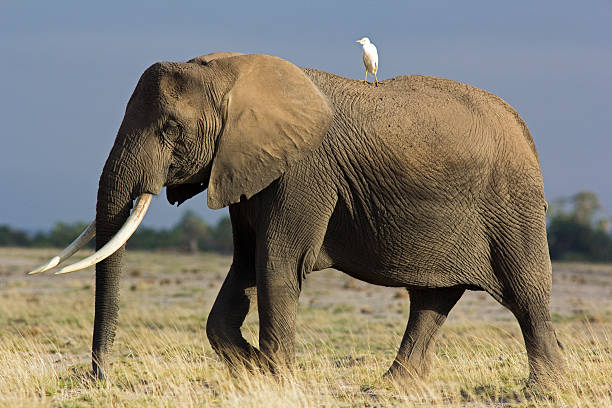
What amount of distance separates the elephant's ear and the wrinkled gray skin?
1cm

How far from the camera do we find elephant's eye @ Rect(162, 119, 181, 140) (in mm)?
8344

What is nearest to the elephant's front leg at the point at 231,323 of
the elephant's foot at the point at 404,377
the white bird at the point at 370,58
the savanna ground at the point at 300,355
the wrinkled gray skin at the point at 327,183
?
the wrinkled gray skin at the point at 327,183

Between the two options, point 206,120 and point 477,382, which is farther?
point 477,382

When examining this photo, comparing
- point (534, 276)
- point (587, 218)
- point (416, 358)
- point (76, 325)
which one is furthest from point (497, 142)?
point (587, 218)

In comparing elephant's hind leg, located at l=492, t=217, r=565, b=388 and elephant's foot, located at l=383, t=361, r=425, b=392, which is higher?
elephant's hind leg, located at l=492, t=217, r=565, b=388

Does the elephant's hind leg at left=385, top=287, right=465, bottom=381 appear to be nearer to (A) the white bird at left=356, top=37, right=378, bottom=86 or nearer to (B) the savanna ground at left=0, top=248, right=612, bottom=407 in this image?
(B) the savanna ground at left=0, top=248, right=612, bottom=407

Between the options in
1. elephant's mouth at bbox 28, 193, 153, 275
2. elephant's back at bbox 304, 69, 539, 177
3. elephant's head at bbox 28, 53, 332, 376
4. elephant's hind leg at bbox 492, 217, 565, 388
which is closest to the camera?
elephant's mouth at bbox 28, 193, 153, 275

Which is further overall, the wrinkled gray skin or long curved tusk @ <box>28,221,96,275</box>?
the wrinkled gray skin

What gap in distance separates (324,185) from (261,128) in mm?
764

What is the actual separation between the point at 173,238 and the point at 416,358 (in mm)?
54554

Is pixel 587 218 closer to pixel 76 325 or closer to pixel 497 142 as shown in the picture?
pixel 76 325

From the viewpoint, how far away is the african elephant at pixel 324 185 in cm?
841

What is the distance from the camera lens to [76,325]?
17.5 m

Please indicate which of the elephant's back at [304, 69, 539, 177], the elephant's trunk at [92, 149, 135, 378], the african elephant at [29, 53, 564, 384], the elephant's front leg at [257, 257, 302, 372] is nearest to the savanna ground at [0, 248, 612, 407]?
the elephant's front leg at [257, 257, 302, 372]
